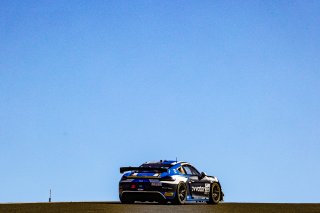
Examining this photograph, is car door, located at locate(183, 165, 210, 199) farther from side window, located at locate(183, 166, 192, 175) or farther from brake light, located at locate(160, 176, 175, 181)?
brake light, located at locate(160, 176, 175, 181)

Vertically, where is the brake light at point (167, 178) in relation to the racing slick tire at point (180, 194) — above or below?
above

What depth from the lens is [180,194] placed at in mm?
21438

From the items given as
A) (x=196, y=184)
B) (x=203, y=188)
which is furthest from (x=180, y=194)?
(x=203, y=188)

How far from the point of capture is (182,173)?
73.5ft

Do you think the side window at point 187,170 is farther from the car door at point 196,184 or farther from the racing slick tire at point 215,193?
the racing slick tire at point 215,193

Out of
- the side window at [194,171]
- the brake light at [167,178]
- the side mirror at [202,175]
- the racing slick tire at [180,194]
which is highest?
the side window at [194,171]

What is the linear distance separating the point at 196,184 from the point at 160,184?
201cm

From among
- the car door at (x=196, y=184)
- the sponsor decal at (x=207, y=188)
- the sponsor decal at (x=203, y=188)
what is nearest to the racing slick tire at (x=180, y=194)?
the car door at (x=196, y=184)

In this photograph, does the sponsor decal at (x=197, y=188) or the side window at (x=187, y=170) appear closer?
the sponsor decal at (x=197, y=188)

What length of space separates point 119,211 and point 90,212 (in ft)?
2.59

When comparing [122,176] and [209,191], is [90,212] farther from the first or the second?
[209,191]

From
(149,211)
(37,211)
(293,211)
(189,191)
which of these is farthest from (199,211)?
(189,191)

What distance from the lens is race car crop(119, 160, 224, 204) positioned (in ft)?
69.1

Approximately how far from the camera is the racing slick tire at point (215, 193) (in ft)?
77.6
